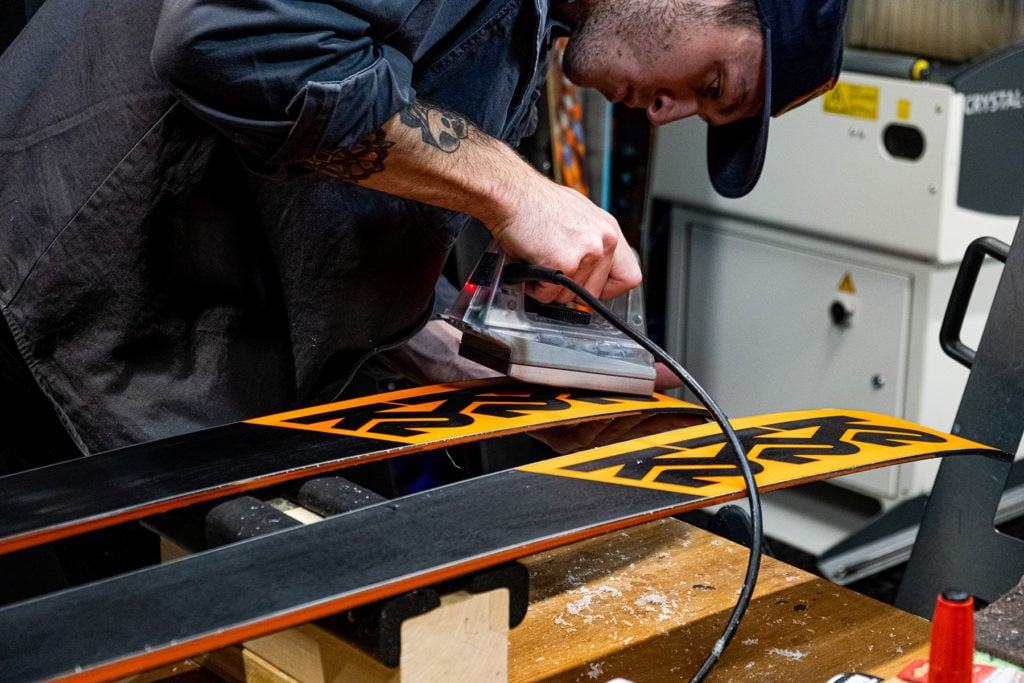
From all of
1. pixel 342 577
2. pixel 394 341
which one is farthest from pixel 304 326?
pixel 342 577

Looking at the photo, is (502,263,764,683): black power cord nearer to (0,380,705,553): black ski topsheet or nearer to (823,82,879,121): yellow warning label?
(0,380,705,553): black ski topsheet

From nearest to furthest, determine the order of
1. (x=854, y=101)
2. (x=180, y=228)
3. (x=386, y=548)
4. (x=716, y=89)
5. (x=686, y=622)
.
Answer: (x=386, y=548) → (x=686, y=622) → (x=180, y=228) → (x=716, y=89) → (x=854, y=101)

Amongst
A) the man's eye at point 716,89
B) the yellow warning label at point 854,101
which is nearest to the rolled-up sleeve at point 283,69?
the man's eye at point 716,89

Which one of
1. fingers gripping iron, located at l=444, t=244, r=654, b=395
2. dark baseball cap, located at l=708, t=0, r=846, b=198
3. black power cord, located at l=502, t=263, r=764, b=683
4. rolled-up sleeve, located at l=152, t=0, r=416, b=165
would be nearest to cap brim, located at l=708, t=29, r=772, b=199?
dark baseball cap, located at l=708, t=0, r=846, b=198

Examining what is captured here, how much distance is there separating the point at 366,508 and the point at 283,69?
0.37m

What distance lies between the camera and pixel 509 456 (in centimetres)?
178

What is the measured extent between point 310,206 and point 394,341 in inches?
7.8

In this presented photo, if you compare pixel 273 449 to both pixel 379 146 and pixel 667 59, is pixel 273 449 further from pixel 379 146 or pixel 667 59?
pixel 667 59

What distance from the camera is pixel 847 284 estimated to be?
2547 millimetres

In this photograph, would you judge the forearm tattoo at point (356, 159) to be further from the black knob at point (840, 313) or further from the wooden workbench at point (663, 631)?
the black knob at point (840, 313)

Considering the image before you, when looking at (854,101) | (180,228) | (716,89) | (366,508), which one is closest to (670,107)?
(716,89)

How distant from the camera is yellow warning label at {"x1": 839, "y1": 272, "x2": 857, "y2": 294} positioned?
2.54m

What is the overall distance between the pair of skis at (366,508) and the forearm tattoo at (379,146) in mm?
255

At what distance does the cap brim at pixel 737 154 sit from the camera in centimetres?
146
